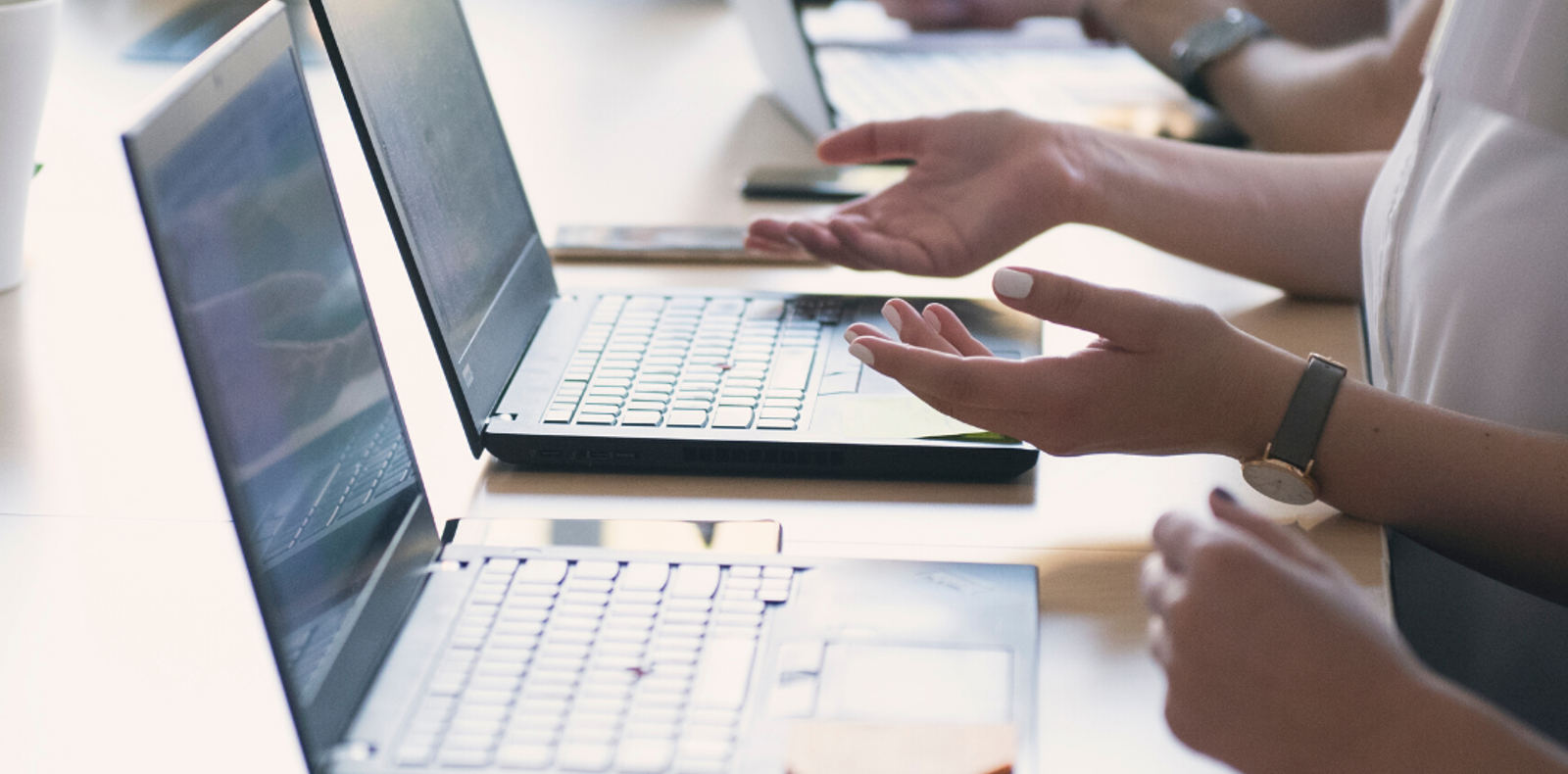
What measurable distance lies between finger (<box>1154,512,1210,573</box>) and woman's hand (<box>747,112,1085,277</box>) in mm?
443

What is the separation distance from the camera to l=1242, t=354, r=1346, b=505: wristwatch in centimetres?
69

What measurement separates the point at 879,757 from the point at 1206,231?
0.59m

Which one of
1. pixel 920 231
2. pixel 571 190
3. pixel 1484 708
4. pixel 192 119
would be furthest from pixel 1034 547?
pixel 571 190

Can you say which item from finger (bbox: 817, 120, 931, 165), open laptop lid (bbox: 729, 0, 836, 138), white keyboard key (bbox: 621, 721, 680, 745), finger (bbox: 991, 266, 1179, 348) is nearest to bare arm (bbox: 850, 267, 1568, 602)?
finger (bbox: 991, 266, 1179, 348)

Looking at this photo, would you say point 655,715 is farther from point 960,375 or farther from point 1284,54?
point 1284,54

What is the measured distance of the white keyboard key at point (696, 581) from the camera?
2.01 ft

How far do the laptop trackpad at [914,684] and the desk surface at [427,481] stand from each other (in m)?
0.03

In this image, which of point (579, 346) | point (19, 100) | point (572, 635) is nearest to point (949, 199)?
point (579, 346)

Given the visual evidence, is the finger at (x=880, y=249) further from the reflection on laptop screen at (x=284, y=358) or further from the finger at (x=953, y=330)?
the reflection on laptop screen at (x=284, y=358)

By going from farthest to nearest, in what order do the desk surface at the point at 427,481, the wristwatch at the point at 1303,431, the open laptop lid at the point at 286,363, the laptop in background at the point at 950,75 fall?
1. the laptop in background at the point at 950,75
2. the wristwatch at the point at 1303,431
3. the desk surface at the point at 427,481
4. the open laptop lid at the point at 286,363

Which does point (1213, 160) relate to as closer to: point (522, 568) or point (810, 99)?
point (810, 99)

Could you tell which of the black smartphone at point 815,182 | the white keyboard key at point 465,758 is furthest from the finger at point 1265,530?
the black smartphone at point 815,182

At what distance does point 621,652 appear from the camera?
22.5 inches

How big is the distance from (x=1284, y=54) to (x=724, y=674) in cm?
97
